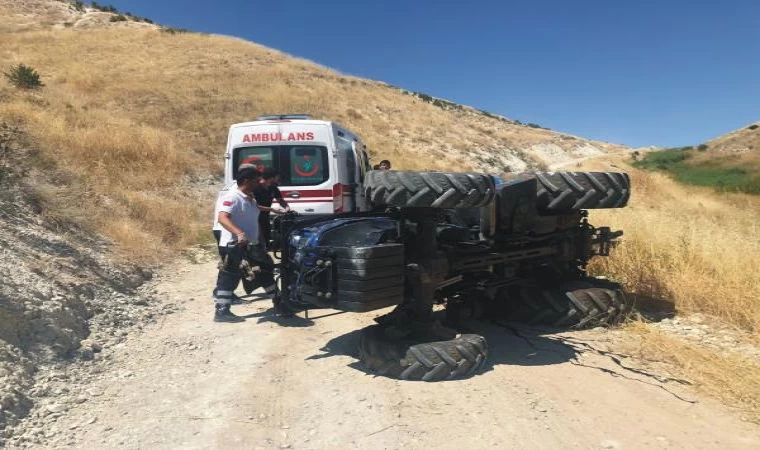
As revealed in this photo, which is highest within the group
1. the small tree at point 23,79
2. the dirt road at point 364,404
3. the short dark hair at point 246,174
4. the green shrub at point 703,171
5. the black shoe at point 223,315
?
the small tree at point 23,79

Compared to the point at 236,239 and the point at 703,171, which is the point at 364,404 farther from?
the point at 703,171

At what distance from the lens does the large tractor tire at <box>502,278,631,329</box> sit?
17.1ft

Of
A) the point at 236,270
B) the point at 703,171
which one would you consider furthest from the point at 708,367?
the point at 703,171

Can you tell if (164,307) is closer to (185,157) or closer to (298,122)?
(298,122)

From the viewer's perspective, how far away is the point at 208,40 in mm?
42594

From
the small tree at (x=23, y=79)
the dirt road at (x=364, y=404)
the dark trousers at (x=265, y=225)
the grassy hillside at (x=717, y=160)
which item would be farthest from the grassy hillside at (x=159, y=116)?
the grassy hillside at (x=717, y=160)

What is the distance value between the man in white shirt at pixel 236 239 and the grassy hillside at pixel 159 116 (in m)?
2.82

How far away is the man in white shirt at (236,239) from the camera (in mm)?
5660

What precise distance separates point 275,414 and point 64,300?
2.70 m

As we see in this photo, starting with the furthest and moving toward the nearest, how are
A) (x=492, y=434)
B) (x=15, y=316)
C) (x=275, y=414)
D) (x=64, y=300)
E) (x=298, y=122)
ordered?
1. (x=298, y=122)
2. (x=64, y=300)
3. (x=15, y=316)
4. (x=275, y=414)
5. (x=492, y=434)

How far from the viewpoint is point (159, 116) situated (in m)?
20.7

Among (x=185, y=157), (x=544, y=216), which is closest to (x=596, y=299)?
(x=544, y=216)

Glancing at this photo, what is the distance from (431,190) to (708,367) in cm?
254

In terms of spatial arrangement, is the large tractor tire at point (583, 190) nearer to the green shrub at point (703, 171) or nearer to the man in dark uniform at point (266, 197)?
the man in dark uniform at point (266, 197)
